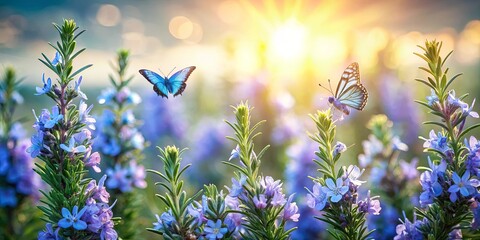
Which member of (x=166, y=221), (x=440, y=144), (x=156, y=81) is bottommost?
(x=166, y=221)

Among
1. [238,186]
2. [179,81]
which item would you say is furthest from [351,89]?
[179,81]

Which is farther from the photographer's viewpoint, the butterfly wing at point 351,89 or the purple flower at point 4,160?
the purple flower at point 4,160

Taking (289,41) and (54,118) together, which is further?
(289,41)

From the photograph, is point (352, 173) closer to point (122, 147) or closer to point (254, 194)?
point (254, 194)

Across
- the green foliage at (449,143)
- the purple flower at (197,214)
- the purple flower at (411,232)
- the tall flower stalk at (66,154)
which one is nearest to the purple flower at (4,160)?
the tall flower stalk at (66,154)

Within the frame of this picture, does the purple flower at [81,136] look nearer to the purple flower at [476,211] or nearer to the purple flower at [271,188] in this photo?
the purple flower at [271,188]

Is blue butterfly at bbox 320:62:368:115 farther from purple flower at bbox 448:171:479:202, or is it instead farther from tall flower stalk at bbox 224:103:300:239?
purple flower at bbox 448:171:479:202

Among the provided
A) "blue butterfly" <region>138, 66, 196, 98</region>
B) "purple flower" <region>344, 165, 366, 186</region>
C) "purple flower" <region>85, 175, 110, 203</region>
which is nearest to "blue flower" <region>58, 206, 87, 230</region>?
"purple flower" <region>85, 175, 110, 203</region>
